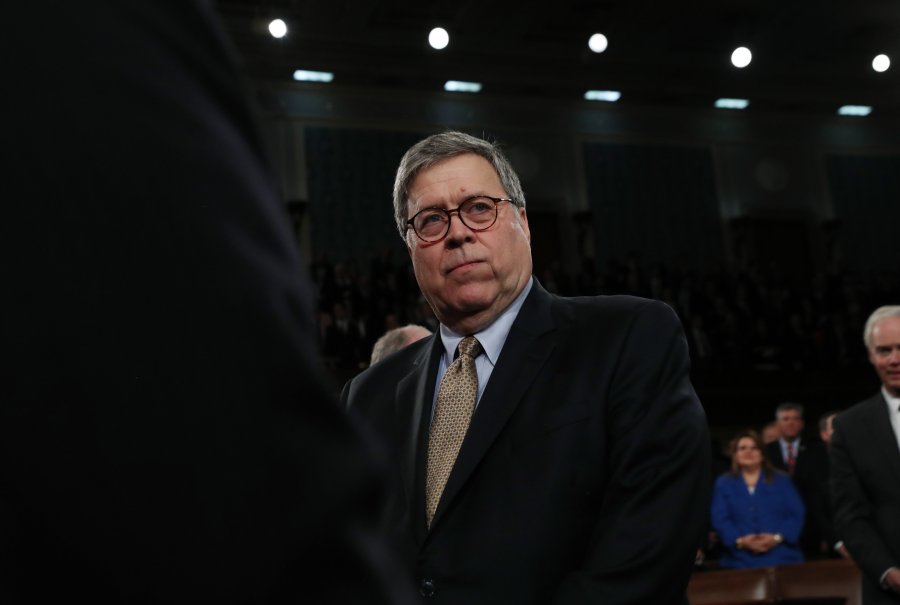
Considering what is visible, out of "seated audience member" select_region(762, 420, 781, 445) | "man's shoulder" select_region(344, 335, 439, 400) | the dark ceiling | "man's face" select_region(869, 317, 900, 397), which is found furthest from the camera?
the dark ceiling

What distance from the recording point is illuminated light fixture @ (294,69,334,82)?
16234mm

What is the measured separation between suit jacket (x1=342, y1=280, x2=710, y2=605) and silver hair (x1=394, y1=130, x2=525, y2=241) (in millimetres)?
356

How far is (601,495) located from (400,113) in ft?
51.0

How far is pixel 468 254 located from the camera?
2143mm

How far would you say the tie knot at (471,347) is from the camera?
212 cm

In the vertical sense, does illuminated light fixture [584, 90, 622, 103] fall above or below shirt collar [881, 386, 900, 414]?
above

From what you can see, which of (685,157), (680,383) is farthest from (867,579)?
(685,157)

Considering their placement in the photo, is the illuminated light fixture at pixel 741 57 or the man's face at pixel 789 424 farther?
the illuminated light fixture at pixel 741 57

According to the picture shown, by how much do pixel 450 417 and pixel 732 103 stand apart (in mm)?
17718

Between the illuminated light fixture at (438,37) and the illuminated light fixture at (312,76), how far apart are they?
6.54 ft

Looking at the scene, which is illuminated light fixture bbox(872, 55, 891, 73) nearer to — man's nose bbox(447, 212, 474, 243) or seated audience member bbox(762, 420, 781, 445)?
seated audience member bbox(762, 420, 781, 445)

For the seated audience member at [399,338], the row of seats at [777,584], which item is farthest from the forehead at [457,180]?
the row of seats at [777,584]

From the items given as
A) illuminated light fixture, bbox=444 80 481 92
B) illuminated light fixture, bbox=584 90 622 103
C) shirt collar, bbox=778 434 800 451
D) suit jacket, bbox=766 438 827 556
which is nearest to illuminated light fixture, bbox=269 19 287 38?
illuminated light fixture, bbox=444 80 481 92

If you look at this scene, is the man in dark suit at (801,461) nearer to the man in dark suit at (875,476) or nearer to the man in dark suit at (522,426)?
the man in dark suit at (875,476)
